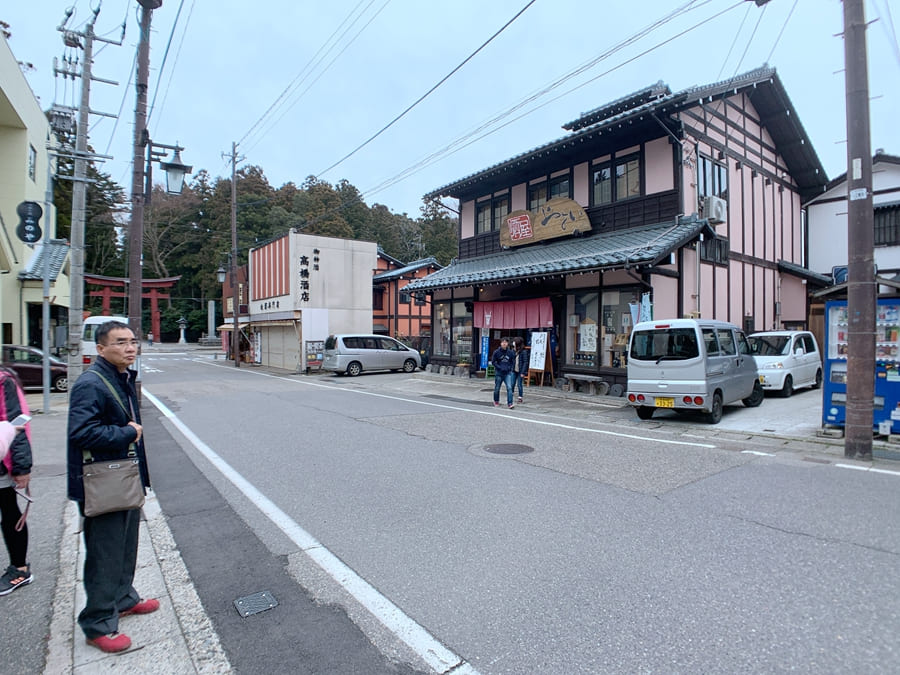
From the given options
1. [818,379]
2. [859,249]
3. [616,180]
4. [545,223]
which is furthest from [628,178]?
[859,249]

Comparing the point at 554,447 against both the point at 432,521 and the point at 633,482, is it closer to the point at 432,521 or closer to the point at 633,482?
the point at 633,482

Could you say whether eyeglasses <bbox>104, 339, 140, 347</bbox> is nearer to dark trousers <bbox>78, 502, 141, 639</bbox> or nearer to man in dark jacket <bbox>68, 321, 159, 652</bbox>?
man in dark jacket <bbox>68, 321, 159, 652</bbox>

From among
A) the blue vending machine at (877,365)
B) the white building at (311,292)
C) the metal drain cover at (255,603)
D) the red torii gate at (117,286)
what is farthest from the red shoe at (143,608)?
the red torii gate at (117,286)

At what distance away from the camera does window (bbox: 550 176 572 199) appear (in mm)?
16044

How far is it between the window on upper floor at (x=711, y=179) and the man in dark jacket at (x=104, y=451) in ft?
47.8

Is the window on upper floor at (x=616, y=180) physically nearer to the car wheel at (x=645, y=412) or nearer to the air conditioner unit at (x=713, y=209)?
the air conditioner unit at (x=713, y=209)

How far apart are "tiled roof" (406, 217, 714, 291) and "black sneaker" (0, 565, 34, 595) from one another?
35.8 feet

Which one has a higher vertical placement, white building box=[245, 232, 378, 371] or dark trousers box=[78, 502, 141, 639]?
white building box=[245, 232, 378, 371]

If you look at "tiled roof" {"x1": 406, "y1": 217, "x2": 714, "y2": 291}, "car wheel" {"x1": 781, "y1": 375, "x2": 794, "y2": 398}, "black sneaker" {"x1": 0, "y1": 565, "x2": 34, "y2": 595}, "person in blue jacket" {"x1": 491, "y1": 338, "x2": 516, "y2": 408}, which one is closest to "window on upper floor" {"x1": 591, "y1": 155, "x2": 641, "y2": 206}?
"tiled roof" {"x1": 406, "y1": 217, "x2": 714, "y2": 291}

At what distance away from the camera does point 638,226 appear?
14.0 meters

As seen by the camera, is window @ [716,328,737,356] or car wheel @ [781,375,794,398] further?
car wheel @ [781,375,794,398]

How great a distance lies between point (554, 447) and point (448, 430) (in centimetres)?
213

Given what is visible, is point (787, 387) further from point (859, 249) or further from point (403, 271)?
point (403, 271)

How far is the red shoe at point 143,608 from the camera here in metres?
3.07
